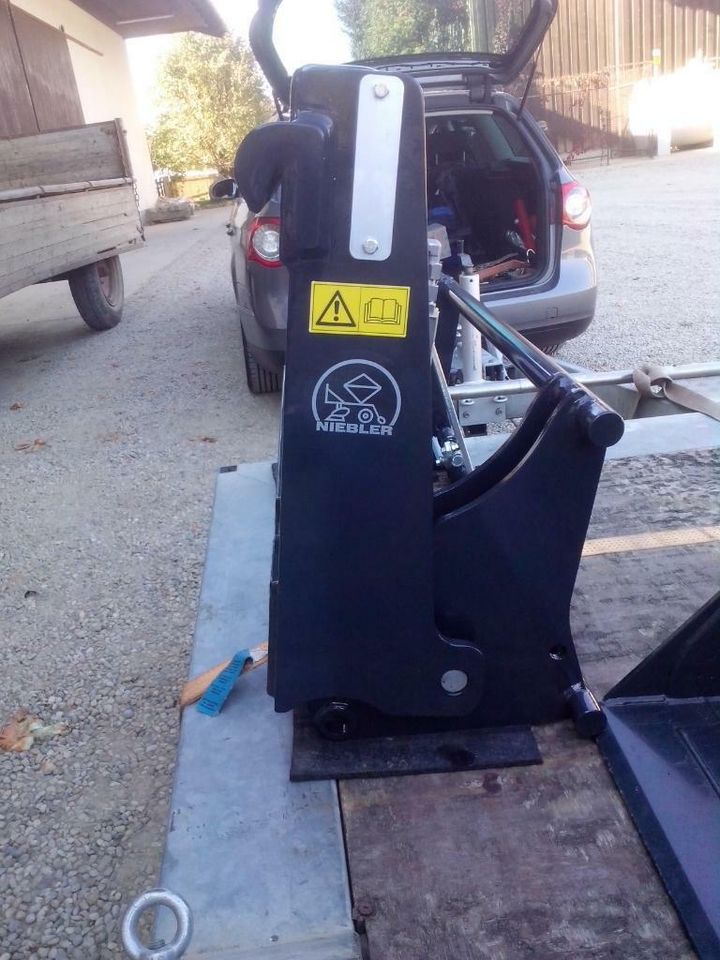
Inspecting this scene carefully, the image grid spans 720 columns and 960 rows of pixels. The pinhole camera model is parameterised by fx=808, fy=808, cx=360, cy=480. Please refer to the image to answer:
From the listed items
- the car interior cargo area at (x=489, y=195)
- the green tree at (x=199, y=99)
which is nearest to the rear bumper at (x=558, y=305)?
the car interior cargo area at (x=489, y=195)

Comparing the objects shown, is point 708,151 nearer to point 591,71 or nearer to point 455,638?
point 591,71

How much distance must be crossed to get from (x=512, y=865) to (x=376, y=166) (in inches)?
44.0

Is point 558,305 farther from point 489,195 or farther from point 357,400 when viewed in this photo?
point 357,400

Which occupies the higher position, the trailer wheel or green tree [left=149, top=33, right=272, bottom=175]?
green tree [left=149, top=33, right=272, bottom=175]

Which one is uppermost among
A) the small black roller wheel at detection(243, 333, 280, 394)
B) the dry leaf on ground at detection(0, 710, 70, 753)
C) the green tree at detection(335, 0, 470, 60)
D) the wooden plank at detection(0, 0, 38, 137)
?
the green tree at detection(335, 0, 470, 60)

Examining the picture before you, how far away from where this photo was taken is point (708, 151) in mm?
20516

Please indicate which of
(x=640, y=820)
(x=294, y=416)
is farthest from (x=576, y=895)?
(x=294, y=416)

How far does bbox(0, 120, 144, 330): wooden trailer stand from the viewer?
20.3ft

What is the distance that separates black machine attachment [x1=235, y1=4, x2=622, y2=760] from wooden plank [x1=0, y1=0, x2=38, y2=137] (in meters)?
12.2

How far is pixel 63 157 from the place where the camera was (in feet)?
26.0

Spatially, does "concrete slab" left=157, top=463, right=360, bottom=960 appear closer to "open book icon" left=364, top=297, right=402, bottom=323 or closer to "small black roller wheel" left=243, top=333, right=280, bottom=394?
"open book icon" left=364, top=297, right=402, bottom=323

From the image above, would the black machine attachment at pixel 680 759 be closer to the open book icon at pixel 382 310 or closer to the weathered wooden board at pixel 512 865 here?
the weathered wooden board at pixel 512 865

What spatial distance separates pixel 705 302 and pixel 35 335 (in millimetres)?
6657

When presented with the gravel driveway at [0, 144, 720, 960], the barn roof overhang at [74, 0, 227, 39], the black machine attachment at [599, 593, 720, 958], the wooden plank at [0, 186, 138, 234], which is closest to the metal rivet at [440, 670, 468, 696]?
the black machine attachment at [599, 593, 720, 958]
